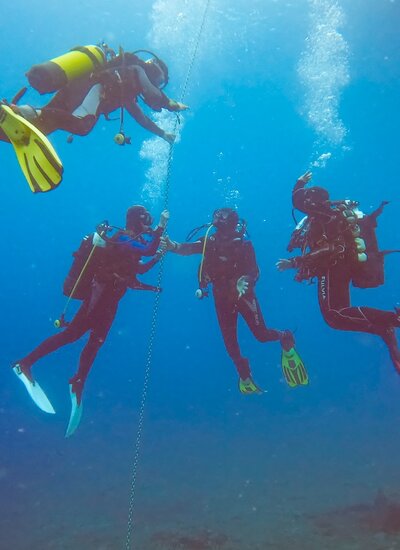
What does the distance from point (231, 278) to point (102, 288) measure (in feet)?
8.22

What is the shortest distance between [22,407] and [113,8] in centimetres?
2719

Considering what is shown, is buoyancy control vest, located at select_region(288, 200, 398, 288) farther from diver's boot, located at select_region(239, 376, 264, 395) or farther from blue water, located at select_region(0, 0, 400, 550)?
blue water, located at select_region(0, 0, 400, 550)

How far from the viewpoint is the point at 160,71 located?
6.05 meters

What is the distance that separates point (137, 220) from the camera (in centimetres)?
744

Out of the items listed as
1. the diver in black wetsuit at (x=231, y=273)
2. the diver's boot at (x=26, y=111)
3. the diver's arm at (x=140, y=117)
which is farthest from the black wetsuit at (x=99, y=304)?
the diver's boot at (x=26, y=111)

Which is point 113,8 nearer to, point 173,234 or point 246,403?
point 246,403

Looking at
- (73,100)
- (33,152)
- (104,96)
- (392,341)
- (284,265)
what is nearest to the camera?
(33,152)

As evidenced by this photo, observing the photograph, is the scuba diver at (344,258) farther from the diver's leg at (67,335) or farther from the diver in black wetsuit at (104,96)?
the diver's leg at (67,335)

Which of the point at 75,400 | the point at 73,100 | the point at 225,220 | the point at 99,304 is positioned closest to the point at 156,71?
the point at 73,100

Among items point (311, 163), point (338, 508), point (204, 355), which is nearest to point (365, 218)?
point (338, 508)

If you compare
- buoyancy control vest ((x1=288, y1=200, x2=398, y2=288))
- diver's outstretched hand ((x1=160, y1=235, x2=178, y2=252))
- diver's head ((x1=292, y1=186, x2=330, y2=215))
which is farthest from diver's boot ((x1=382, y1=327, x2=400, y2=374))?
diver's outstretched hand ((x1=160, y1=235, x2=178, y2=252))

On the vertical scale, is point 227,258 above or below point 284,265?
above

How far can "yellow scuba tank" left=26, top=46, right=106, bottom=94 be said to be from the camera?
4.55 meters

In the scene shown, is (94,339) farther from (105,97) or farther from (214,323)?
(214,323)
